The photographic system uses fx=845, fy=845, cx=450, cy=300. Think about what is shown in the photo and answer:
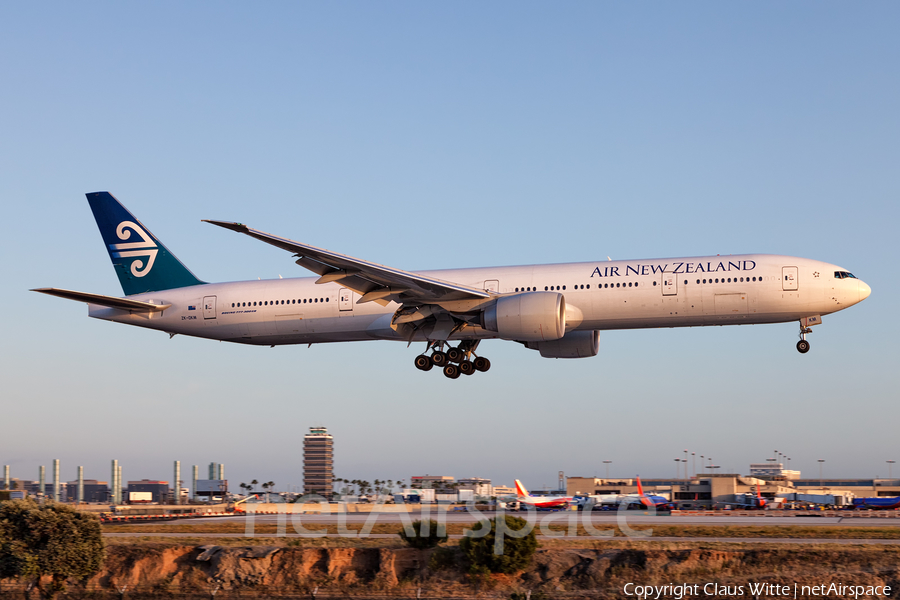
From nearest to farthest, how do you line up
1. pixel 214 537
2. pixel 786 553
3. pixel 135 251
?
1. pixel 786 553
2. pixel 214 537
3. pixel 135 251

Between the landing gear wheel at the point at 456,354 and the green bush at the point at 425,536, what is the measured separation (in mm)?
7798

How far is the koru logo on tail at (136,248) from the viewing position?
4172cm

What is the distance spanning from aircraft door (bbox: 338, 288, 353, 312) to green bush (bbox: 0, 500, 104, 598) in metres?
12.9

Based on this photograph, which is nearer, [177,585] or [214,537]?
[177,585]

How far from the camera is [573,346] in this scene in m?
37.9

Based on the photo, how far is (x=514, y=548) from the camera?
2930 cm

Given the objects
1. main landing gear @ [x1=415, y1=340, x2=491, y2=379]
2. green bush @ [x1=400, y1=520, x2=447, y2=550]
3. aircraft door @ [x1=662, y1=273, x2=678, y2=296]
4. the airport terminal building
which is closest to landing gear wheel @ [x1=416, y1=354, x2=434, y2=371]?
main landing gear @ [x1=415, y1=340, x2=491, y2=379]

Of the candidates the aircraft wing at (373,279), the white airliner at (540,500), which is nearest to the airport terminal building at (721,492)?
the white airliner at (540,500)

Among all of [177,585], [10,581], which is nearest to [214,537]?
[177,585]

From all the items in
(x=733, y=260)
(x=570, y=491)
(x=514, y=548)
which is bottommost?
(x=570, y=491)

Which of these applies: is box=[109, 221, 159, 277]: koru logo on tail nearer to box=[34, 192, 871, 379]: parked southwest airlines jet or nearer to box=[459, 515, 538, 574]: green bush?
box=[34, 192, 871, 379]: parked southwest airlines jet

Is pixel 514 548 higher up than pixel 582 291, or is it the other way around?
pixel 582 291

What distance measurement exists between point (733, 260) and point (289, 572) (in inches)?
805

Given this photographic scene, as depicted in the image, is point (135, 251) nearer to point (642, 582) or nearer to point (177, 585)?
point (177, 585)
